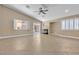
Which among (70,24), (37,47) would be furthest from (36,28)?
(70,24)

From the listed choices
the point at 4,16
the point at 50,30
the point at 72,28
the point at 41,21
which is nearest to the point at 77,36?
the point at 72,28

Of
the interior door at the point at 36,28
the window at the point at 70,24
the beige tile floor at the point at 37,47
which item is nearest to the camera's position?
the beige tile floor at the point at 37,47

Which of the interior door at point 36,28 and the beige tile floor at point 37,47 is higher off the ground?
the interior door at point 36,28

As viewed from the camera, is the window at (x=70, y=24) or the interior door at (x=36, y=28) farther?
the interior door at (x=36, y=28)

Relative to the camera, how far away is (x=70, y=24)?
3.56m

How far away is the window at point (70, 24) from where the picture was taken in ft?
10.8

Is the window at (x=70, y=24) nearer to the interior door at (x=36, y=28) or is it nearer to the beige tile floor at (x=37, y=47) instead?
the beige tile floor at (x=37, y=47)

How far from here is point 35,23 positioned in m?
3.75

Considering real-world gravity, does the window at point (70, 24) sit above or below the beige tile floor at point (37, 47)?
above

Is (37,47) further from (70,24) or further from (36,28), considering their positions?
(70,24)

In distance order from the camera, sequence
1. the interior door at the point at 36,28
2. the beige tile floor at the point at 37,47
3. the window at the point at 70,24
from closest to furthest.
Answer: the beige tile floor at the point at 37,47
the window at the point at 70,24
the interior door at the point at 36,28

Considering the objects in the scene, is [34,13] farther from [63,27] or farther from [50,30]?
[63,27]

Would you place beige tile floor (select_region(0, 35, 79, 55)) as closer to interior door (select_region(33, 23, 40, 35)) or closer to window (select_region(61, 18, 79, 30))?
interior door (select_region(33, 23, 40, 35))

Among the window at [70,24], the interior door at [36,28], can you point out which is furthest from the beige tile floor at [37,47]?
the window at [70,24]
